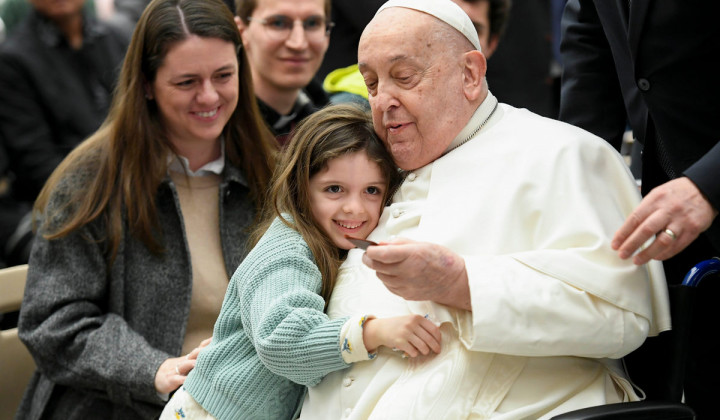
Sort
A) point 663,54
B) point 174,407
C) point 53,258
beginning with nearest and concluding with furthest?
point 663,54 → point 174,407 → point 53,258

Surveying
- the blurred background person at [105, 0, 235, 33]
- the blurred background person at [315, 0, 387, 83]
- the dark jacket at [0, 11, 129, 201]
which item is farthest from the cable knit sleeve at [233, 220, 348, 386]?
the blurred background person at [105, 0, 235, 33]

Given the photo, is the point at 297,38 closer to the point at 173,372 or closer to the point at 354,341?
the point at 173,372

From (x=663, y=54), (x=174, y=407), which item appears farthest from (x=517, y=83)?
(x=174, y=407)

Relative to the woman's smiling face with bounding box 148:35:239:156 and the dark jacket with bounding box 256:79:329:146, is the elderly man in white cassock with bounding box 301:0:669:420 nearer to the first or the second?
the woman's smiling face with bounding box 148:35:239:156

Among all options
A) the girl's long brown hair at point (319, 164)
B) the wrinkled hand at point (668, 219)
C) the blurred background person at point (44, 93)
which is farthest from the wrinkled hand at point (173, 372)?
the blurred background person at point (44, 93)

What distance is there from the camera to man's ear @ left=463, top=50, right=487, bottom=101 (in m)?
2.46

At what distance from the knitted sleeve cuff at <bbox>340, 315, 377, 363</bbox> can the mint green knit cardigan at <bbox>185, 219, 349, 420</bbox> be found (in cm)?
2

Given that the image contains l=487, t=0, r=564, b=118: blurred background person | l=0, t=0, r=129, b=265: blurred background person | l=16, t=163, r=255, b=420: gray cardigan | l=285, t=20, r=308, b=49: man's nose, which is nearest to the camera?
l=16, t=163, r=255, b=420: gray cardigan

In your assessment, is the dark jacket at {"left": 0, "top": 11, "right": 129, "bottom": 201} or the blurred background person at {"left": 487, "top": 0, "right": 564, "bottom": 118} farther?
the blurred background person at {"left": 487, "top": 0, "right": 564, "bottom": 118}

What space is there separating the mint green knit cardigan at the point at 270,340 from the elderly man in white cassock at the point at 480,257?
0.39ft

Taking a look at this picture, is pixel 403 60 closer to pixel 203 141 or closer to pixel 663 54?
pixel 663 54

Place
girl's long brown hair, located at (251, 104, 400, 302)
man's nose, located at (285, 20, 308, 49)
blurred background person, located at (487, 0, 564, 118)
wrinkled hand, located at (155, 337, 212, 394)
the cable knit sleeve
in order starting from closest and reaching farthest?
the cable knit sleeve
girl's long brown hair, located at (251, 104, 400, 302)
wrinkled hand, located at (155, 337, 212, 394)
man's nose, located at (285, 20, 308, 49)
blurred background person, located at (487, 0, 564, 118)

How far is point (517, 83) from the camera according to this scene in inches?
236

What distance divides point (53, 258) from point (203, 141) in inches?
26.7
